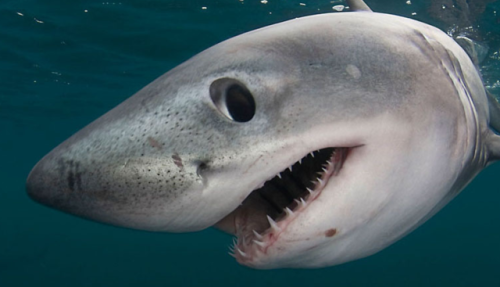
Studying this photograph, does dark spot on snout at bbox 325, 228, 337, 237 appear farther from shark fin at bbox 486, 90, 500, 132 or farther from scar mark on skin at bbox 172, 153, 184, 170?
shark fin at bbox 486, 90, 500, 132

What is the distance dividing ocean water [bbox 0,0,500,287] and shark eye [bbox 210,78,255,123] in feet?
6.54

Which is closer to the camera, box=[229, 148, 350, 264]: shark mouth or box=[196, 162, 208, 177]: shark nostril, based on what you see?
box=[196, 162, 208, 177]: shark nostril

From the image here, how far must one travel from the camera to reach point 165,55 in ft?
55.2

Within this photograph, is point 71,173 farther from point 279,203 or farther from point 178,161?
point 279,203

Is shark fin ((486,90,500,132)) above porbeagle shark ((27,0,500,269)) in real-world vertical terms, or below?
below

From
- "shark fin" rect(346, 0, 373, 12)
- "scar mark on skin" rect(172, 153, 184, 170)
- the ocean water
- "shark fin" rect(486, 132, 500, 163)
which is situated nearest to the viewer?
"scar mark on skin" rect(172, 153, 184, 170)

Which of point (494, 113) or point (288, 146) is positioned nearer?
point (288, 146)

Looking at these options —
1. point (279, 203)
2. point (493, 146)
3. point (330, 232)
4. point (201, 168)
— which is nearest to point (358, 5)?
point (493, 146)

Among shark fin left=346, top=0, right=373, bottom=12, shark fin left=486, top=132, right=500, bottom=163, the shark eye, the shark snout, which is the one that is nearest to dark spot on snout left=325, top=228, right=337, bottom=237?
the shark eye

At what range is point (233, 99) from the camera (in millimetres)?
1566

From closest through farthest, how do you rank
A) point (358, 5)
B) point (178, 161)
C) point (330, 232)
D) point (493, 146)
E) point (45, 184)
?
point (178, 161) → point (45, 184) → point (330, 232) → point (493, 146) → point (358, 5)

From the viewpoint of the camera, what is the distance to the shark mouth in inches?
68.4

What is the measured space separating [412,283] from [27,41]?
27.2 metres

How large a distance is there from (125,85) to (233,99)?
1995cm
